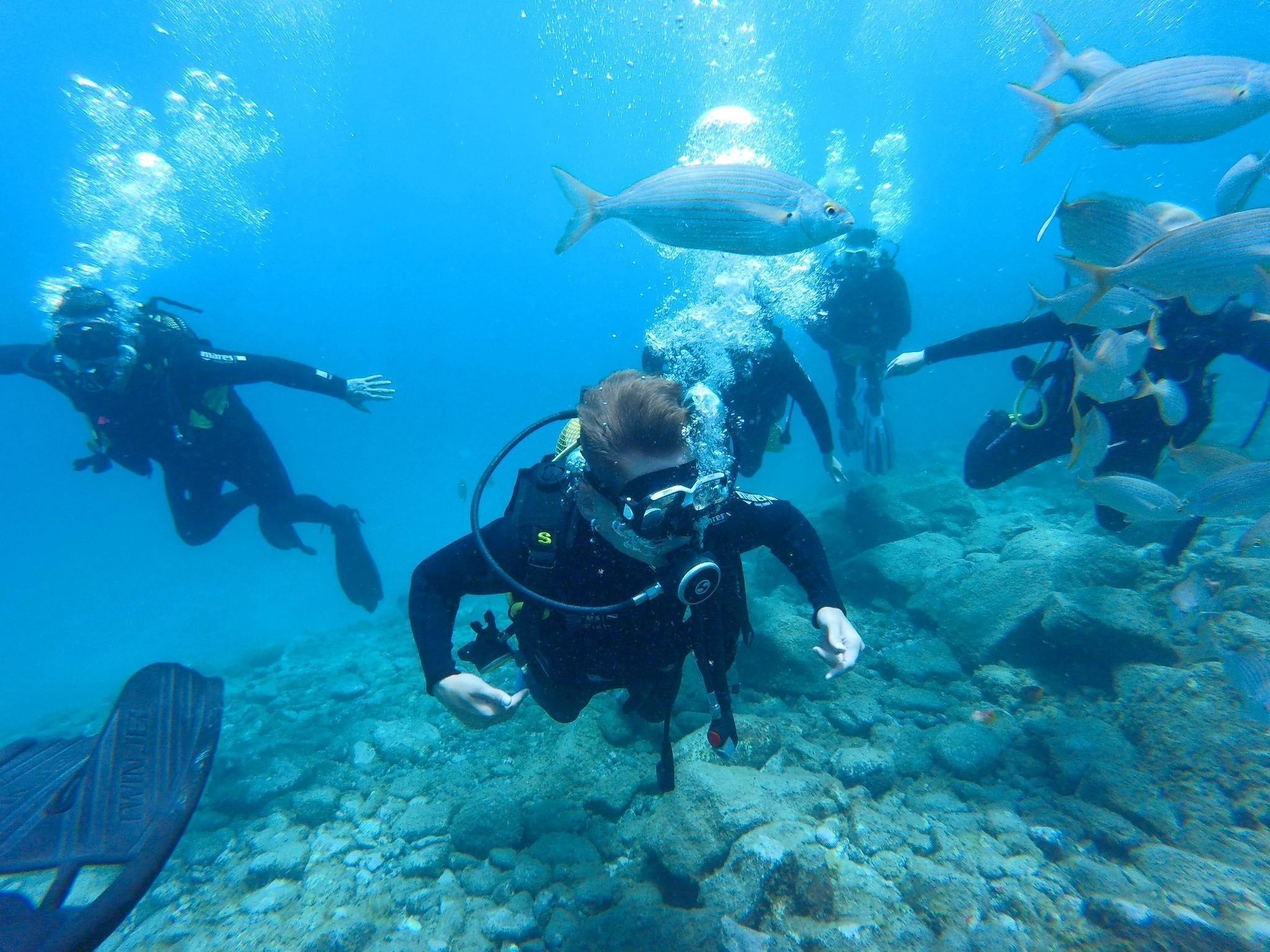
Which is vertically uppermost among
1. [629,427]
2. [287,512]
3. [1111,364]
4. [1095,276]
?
[287,512]

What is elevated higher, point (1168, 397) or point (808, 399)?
point (808, 399)

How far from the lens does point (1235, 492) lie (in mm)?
3732

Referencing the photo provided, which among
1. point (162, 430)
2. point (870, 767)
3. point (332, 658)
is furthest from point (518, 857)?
point (332, 658)

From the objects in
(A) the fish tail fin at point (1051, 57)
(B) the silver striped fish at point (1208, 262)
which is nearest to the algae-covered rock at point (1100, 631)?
(B) the silver striped fish at point (1208, 262)

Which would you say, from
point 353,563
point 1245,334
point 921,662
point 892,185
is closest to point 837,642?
point 921,662

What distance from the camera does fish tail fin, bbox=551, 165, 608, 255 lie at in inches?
127

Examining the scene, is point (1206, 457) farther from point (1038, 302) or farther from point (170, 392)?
point (170, 392)

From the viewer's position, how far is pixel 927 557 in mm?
6512

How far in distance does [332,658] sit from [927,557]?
11.4m

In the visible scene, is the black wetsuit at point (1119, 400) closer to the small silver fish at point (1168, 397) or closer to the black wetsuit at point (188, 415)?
the small silver fish at point (1168, 397)

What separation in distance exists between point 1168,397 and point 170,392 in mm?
10113

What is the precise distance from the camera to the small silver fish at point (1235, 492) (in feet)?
12.0

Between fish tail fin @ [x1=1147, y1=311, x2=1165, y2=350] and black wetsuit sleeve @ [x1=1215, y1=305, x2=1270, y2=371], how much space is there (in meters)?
0.39

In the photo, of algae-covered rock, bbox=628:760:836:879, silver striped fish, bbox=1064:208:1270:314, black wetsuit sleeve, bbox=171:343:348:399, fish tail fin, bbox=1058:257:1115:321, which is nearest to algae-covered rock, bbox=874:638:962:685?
algae-covered rock, bbox=628:760:836:879
